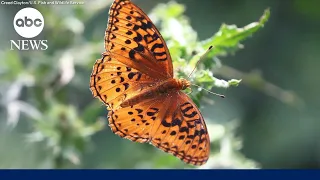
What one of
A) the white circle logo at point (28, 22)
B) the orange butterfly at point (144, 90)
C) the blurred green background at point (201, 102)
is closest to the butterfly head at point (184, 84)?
the orange butterfly at point (144, 90)

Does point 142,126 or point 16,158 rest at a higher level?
point 16,158

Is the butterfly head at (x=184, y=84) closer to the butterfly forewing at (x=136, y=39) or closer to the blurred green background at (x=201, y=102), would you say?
the butterfly forewing at (x=136, y=39)

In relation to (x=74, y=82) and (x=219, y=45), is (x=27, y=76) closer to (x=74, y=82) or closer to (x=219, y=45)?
(x=74, y=82)

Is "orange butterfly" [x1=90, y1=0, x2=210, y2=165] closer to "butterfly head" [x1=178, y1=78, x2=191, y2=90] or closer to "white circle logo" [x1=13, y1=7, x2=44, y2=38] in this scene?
"butterfly head" [x1=178, y1=78, x2=191, y2=90]

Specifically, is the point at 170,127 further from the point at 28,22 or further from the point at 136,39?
the point at 28,22

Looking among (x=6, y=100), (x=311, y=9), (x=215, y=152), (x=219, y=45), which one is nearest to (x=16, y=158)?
(x=6, y=100)

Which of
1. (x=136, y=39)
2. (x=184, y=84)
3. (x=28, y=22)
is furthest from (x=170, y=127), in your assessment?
(x=28, y=22)

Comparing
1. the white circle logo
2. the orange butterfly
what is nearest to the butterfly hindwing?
the orange butterfly
